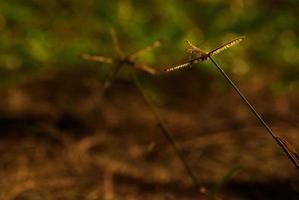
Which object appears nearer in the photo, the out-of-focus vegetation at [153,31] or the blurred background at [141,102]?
the blurred background at [141,102]

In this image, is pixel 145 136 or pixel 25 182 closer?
pixel 25 182

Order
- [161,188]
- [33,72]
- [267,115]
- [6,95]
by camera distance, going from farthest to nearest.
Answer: [33,72] < [6,95] < [267,115] < [161,188]

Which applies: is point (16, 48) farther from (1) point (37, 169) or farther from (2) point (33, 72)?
(1) point (37, 169)

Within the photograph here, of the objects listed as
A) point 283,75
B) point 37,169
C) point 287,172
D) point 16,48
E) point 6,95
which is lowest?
point 287,172

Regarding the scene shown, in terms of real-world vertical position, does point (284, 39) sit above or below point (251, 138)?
above

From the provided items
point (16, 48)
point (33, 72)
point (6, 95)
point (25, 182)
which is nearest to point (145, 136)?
point (25, 182)

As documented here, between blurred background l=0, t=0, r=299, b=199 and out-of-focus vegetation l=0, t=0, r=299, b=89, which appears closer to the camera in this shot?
blurred background l=0, t=0, r=299, b=199

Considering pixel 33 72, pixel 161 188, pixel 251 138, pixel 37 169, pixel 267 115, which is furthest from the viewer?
pixel 33 72
